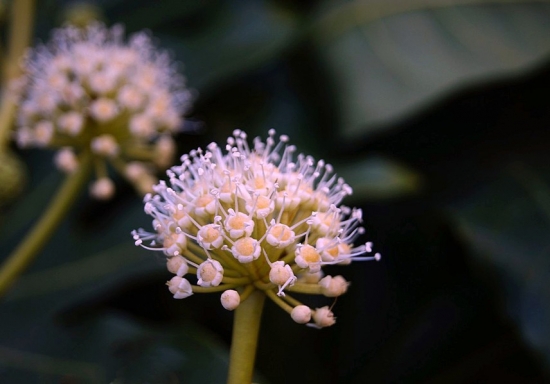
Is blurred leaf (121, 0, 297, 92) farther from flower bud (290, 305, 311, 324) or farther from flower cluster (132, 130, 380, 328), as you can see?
flower bud (290, 305, 311, 324)

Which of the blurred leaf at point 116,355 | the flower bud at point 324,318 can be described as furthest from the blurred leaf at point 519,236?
the flower bud at point 324,318

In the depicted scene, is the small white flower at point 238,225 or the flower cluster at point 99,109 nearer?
the small white flower at point 238,225

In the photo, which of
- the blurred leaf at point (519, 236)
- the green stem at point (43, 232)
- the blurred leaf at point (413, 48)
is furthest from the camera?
the blurred leaf at point (413, 48)

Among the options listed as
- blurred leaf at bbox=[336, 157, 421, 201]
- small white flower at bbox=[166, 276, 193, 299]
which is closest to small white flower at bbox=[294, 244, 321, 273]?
small white flower at bbox=[166, 276, 193, 299]

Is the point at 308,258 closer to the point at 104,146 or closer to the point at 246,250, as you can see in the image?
the point at 246,250

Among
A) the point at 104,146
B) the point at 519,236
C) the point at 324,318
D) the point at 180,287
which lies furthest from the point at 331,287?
the point at 519,236

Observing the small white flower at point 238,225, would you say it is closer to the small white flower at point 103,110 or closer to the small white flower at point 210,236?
the small white flower at point 210,236
